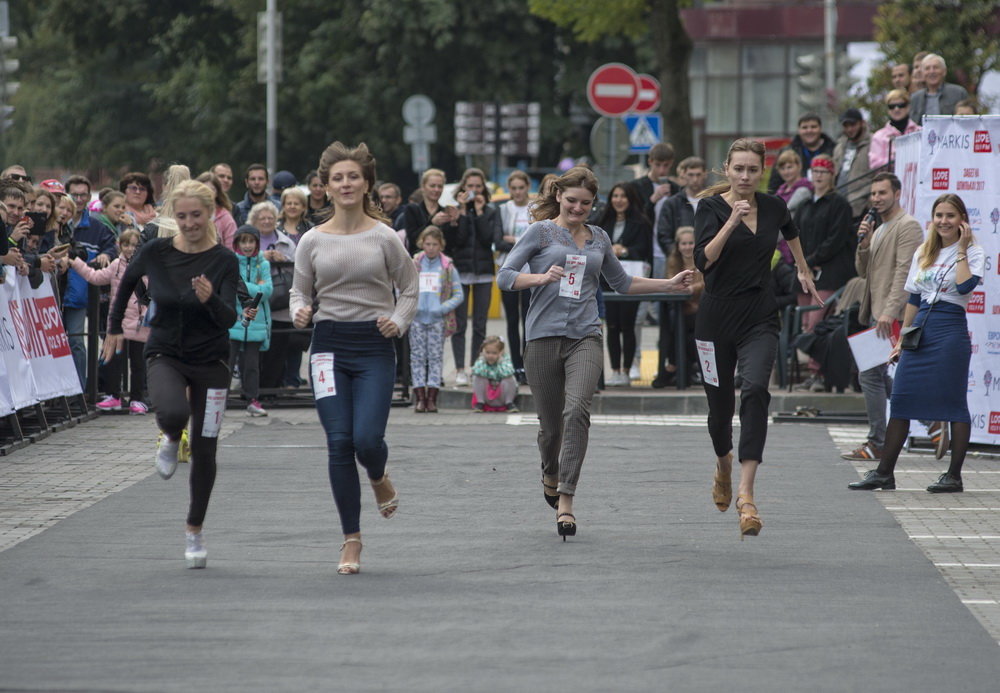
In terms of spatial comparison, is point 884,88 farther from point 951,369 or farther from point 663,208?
point 951,369

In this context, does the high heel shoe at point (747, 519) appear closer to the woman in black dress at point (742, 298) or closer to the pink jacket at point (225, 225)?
the woman in black dress at point (742, 298)

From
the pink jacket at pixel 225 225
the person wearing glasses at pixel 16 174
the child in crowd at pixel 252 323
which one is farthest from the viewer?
the pink jacket at pixel 225 225

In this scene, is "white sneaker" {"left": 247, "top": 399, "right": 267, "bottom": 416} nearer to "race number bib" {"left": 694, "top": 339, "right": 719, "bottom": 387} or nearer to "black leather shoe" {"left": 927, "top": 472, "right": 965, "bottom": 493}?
"black leather shoe" {"left": 927, "top": 472, "right": 965, "bottom": 493}

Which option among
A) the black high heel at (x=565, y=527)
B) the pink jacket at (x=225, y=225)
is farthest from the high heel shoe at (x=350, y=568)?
the pink jacket at (x=225, y=225)

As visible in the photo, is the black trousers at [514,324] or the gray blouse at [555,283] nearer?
the gray blouse at [555,283]

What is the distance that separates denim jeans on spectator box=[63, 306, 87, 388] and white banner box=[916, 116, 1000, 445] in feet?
23.5

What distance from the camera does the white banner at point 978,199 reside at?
13.1m

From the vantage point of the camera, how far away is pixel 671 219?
17.7 m

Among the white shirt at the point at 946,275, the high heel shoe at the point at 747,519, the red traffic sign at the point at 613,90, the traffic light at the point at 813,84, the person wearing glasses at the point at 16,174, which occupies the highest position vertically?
the traffic light at the point at 813,84

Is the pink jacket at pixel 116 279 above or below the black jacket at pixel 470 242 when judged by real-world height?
below

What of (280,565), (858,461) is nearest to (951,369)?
(858,461)

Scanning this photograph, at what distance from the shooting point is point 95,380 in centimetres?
1625

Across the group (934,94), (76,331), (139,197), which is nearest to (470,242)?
(139,197)

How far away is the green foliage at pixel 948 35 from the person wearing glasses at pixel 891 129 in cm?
584
